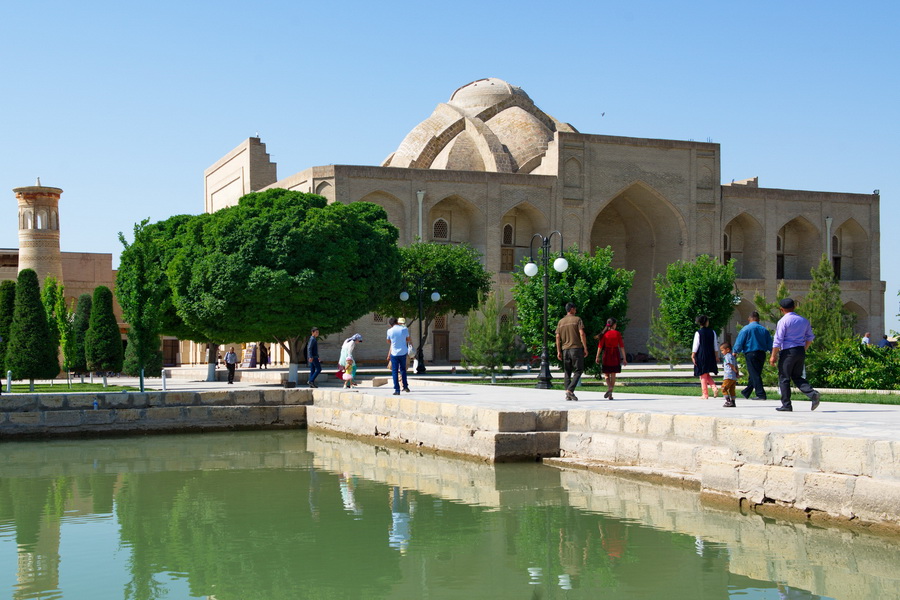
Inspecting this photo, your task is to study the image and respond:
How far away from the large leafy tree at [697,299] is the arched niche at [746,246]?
51.6 feet

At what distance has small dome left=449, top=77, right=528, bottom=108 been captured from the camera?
4588 cm

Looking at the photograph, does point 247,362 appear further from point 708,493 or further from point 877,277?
point 708,493

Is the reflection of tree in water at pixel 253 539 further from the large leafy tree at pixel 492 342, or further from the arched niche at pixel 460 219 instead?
the arched niche at pixel 460 219

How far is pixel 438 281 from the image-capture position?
3162cm

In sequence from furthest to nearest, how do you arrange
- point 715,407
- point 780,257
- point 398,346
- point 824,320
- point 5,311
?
1. point 780,257
2. point 5,311
3. point 824,320
4. point 398,346
5. point 715,407

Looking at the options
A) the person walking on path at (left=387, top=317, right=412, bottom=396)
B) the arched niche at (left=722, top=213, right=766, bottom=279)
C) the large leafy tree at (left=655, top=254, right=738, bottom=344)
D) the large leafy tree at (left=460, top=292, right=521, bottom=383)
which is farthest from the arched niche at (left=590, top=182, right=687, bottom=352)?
the person walking on path at (left=387, top=317, right=412, bottom=396)

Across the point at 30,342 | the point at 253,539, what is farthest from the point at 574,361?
the point at 30,342

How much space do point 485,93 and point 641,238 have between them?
10385mm

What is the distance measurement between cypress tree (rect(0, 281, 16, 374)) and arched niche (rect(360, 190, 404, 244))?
1489 centimetres

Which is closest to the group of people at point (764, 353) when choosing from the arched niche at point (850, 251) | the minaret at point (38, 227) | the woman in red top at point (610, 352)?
the woman in red top at point (610, 352)

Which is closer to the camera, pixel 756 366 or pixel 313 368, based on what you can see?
pixel 756 366

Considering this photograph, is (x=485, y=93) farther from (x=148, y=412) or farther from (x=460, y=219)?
(x=148, y=412)

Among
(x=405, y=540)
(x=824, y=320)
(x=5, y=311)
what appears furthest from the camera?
(x=5, y=311)

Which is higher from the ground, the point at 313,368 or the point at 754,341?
the point at 754,341
